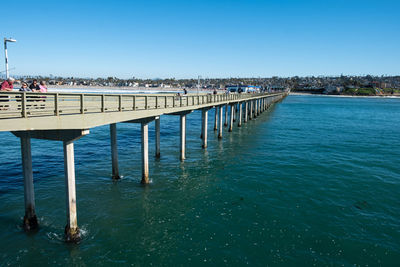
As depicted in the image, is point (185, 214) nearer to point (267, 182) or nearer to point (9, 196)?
point (267, 182)

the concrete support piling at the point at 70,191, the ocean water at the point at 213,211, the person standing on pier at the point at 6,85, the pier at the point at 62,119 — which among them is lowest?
the ocean water at the point at 213,211

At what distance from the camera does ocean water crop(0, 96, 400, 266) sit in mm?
10625

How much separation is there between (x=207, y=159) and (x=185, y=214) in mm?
10573

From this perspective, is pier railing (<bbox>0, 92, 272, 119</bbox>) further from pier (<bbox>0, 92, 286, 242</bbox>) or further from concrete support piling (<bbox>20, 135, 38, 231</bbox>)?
concrete support piling (<bbox>20, 135, 38, 231</bbox>)

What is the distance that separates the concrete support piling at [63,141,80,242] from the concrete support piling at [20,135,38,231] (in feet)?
5.39

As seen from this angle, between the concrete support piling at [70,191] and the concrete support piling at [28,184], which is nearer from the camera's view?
the concrete support piling at [70,191]

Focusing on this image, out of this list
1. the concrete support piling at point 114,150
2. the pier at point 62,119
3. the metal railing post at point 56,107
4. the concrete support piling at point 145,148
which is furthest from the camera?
the concrete support piling at point 114,150

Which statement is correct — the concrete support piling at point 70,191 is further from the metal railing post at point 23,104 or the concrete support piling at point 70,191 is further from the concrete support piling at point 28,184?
the metal railing post at point 23,104

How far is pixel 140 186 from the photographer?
17062 millimetres

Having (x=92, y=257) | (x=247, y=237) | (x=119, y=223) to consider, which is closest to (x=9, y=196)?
(x=119, y=223)

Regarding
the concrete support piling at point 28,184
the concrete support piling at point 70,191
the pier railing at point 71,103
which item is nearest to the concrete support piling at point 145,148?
the pier railing at point 71,103

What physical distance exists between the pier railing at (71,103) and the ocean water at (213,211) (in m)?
4.87

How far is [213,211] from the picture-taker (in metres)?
14.1

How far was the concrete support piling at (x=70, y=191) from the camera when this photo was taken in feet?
34.7
